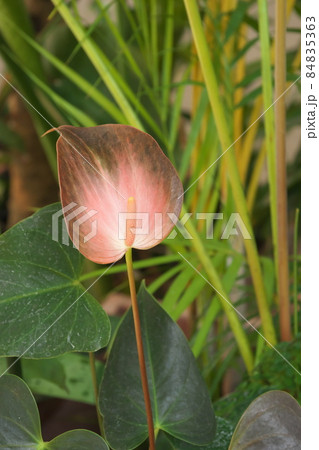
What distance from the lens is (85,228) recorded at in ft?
0.52

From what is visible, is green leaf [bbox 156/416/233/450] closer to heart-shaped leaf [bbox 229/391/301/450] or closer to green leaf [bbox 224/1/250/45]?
heart-shaped leaf [bbox 229/391/301/450]

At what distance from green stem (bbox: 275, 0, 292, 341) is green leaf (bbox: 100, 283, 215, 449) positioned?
0.05 meters

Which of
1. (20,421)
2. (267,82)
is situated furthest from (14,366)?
(267,82)

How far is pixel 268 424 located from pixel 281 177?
0.08 meters

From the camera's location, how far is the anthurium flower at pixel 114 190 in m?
0.15

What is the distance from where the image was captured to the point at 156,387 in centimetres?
18

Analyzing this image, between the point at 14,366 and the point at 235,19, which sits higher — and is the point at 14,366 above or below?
below

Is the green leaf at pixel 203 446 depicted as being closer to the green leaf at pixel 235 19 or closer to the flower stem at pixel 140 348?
the flower stem at pixel 140 348

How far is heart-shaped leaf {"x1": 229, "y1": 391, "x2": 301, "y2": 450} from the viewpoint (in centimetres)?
16

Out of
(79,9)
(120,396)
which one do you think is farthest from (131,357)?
(79,9)

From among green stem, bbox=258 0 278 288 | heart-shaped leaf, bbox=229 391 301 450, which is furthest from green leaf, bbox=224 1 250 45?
heart-shaped leaf, bbox=229 391 301 450

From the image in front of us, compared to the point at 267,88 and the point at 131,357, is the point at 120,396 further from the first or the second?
the point at 267,88

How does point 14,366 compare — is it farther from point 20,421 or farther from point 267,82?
point 267,82

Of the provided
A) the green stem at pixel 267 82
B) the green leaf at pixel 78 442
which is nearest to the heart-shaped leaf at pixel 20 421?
the green leaf at pixel 78 442
